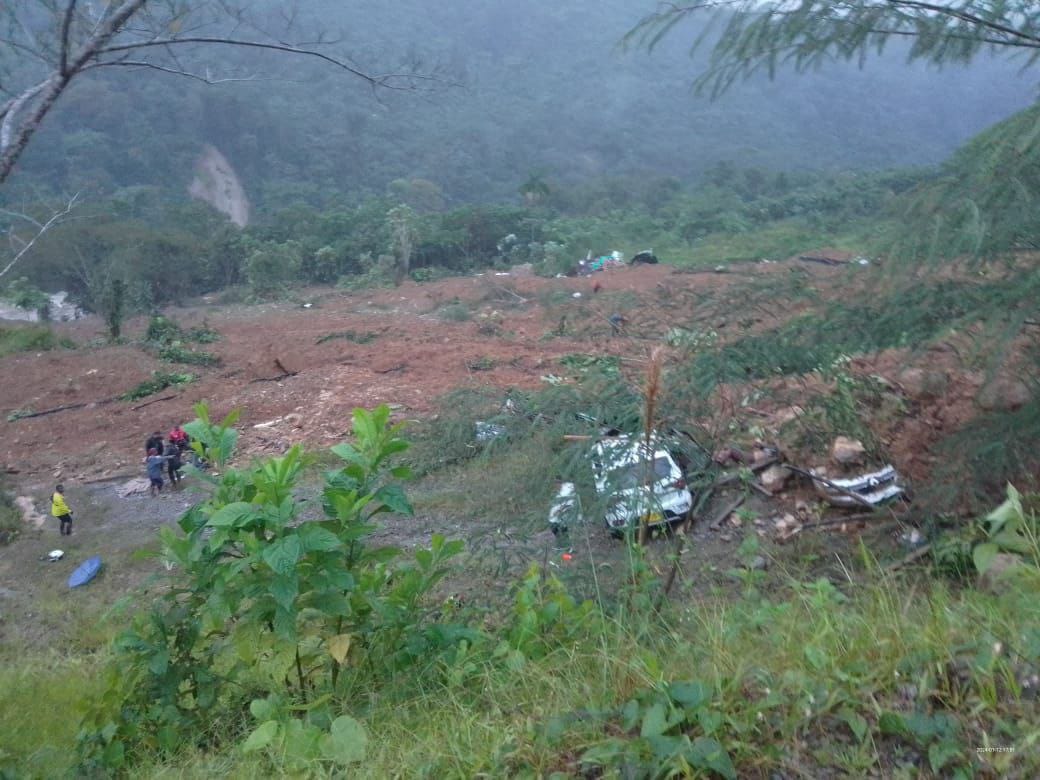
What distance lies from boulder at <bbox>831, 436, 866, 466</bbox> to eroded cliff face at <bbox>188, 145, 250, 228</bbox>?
4091 centimetres

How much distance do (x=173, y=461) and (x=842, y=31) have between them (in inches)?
328

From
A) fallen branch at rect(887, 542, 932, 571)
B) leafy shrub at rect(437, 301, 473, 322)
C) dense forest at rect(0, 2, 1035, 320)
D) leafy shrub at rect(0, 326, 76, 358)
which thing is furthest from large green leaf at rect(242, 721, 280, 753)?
leafy shrub at rect(0, 326, 76, 358)

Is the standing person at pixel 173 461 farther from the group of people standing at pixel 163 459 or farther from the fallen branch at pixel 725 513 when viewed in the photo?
the fallen branch at pixel 725 513

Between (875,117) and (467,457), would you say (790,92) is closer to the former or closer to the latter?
(875,117)

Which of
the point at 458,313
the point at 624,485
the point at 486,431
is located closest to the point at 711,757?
the point at 624,485

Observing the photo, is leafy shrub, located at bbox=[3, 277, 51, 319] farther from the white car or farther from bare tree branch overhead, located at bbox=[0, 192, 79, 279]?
the white car

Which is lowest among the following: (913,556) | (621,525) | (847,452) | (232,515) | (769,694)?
(847,452)

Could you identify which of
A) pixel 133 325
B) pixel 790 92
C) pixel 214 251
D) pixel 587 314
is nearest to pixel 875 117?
pixel 790 92

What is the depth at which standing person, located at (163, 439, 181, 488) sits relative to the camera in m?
10.4

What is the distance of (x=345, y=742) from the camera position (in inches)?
103

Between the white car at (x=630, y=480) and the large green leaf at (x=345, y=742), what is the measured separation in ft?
4.96

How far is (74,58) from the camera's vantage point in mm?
3881

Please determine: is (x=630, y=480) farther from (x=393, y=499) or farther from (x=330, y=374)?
(x=330, y=374)

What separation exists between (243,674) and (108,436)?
10.2 metres
